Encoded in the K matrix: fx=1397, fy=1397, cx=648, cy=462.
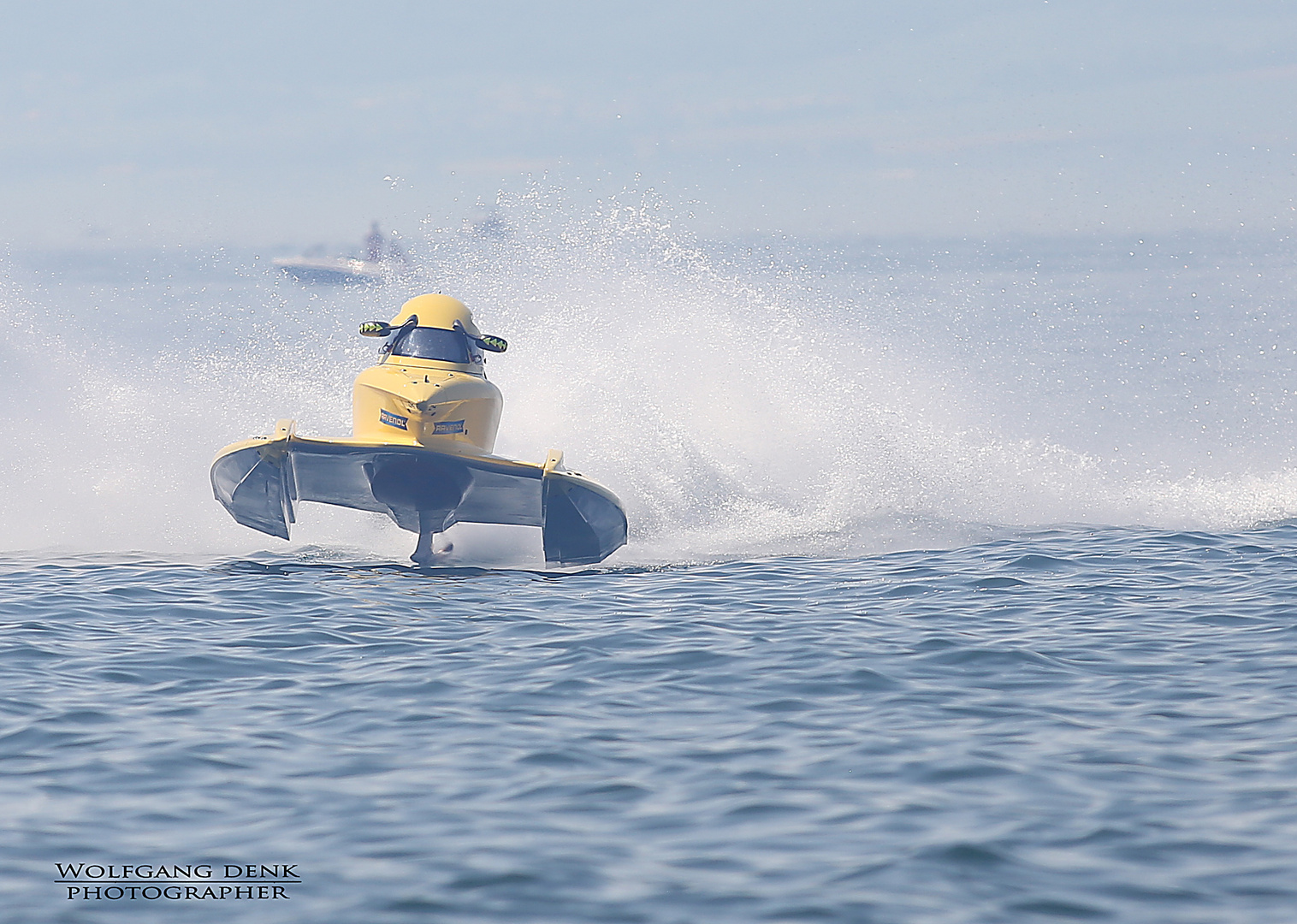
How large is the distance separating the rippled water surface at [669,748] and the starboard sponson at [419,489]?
1673mm

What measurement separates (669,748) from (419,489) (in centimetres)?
767

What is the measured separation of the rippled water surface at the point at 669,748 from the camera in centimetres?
651

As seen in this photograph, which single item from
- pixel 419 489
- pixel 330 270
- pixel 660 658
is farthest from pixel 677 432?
pixel 330 270

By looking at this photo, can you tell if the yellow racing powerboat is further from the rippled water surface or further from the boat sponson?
the rippled water surface

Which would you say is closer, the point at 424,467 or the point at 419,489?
the point at 424,467

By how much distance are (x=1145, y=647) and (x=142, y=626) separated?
8.38 meters

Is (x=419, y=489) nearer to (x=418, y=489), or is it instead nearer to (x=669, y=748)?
(x=418, y=489)

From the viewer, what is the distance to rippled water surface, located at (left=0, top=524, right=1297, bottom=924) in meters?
6.51

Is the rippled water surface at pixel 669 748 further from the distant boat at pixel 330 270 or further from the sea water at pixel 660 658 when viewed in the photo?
the distant boat at pixel 330 270

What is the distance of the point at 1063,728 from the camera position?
8.91 meters

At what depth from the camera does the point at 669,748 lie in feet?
28.1

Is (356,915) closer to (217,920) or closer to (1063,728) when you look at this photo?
(217,920)

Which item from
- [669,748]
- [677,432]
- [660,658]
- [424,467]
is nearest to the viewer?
[669,748]

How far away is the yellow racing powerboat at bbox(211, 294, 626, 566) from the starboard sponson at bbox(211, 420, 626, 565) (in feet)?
0.04
